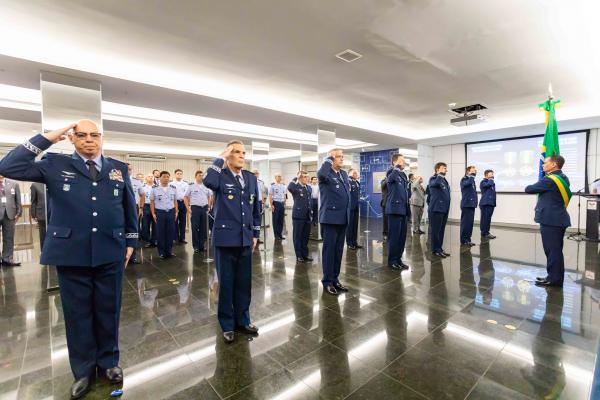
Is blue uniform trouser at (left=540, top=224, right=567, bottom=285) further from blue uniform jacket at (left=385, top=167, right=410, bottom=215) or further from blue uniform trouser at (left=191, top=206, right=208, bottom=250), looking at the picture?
blue uniform trouser at (left=191, top=206, right=208, bottom=250)

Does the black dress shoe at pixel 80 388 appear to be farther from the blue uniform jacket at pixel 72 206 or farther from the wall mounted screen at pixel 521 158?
the wall mounted screen at pixel 521 158

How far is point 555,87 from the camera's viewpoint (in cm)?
507

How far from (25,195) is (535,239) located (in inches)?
703

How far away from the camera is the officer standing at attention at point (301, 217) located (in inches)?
203

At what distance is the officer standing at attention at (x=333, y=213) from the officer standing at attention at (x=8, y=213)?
5.24 metres

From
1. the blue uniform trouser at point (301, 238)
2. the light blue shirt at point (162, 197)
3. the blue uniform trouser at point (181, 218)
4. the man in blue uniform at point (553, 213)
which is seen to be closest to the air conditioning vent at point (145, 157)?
the blue uniform trouser at point (181, 218)

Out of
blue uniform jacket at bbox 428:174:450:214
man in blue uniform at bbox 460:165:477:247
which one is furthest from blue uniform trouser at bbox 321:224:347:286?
man in blue uniform at bbox 460:165:477:247

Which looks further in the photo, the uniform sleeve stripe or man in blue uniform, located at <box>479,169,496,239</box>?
man in blue uniform, located at <box>479,169,496,239</box>

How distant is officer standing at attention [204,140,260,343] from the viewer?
2.33 meters

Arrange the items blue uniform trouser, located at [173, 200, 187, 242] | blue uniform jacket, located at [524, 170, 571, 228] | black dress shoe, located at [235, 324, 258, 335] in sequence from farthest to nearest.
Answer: blue uniform trouser, located at [173, 200, 187, 242]
blue uniform jacket, located at [524, 170, 571, 228]
black dress shoe, located at [235, 324, 258, 335]

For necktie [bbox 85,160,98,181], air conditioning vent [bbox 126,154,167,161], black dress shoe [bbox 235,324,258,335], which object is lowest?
black dress shoe [bbox 235,324,258,335]

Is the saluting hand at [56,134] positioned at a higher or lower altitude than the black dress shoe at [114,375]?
higher

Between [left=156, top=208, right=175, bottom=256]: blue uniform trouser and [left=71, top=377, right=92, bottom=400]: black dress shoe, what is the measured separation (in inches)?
144

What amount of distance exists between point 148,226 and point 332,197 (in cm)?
533
